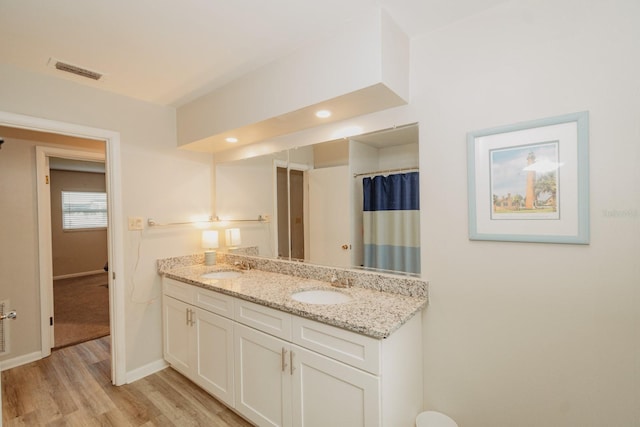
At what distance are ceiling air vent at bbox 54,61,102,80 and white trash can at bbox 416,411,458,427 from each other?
9.74 ft

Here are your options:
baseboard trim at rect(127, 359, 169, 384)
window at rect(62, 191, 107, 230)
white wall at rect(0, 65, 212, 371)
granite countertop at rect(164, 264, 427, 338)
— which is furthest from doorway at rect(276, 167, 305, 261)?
window at rect(62, 191, 107, 230)

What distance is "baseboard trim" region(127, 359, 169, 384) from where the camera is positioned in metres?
2.40

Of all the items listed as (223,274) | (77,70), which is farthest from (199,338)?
(77,70)

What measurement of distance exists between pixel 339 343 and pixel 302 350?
0.25m

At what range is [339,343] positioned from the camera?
1.37 m

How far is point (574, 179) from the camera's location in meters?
1.26

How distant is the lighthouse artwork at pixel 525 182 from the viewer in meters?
1.31

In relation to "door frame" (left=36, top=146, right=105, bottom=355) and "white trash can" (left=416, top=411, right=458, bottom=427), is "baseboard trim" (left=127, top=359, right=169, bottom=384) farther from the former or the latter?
"white trash can" (left=416, top=411, right=458, bottom=427)

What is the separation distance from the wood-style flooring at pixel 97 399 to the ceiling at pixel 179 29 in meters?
2.35

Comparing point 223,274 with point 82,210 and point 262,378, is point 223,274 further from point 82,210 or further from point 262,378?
point 82,210

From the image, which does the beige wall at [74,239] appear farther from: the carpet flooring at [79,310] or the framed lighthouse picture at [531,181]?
the framed lighthouse picture at [531,181]

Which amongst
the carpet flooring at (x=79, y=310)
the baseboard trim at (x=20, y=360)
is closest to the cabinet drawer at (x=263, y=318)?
the baseboard trim at (x=20, y=360)

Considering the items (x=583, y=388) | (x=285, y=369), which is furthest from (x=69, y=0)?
(x=583, y=388)

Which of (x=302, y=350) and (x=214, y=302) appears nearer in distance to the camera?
(x=302, y=350)
